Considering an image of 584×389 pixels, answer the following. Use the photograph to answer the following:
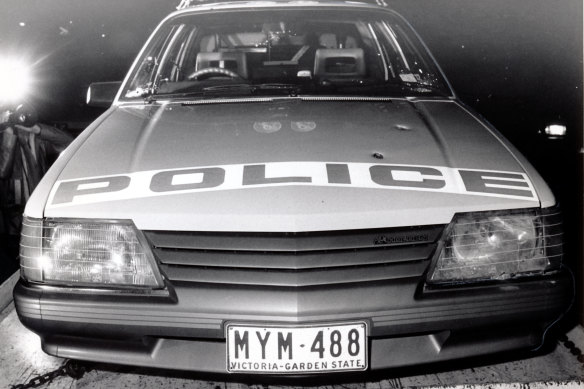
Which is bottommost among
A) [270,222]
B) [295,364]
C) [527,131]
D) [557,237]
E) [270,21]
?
[527,131]

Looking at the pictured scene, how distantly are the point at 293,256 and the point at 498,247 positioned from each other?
638mm

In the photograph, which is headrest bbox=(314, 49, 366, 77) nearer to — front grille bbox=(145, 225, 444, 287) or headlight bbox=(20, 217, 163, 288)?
front grille bbox=(145, 225, 444, 287)

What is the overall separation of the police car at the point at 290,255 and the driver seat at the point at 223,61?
43.9 inches

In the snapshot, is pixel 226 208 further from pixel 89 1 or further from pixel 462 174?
pixel 89 1

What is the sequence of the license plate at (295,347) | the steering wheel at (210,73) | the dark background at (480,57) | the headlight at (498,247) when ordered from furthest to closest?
the dark background at (480,57) → the steering wheel at (210,73) → the headlight at (498,247) → the license plate at (295,347)

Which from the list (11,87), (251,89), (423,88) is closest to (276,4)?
(251,89)

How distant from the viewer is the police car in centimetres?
178

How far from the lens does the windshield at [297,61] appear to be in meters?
2.86

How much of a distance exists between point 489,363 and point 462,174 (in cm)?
61

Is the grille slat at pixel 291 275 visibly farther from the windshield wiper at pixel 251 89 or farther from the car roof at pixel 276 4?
the car roof at pixel 276 4

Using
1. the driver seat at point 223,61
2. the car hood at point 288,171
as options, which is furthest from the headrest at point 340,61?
the car hood at point 288,171

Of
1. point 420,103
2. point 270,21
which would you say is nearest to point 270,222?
point 420,103

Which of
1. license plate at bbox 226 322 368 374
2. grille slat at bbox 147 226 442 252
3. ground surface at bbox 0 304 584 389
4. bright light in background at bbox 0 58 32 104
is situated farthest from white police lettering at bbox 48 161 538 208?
bright light in background at bbox 0 58 32 104

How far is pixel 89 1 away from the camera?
15.7m
